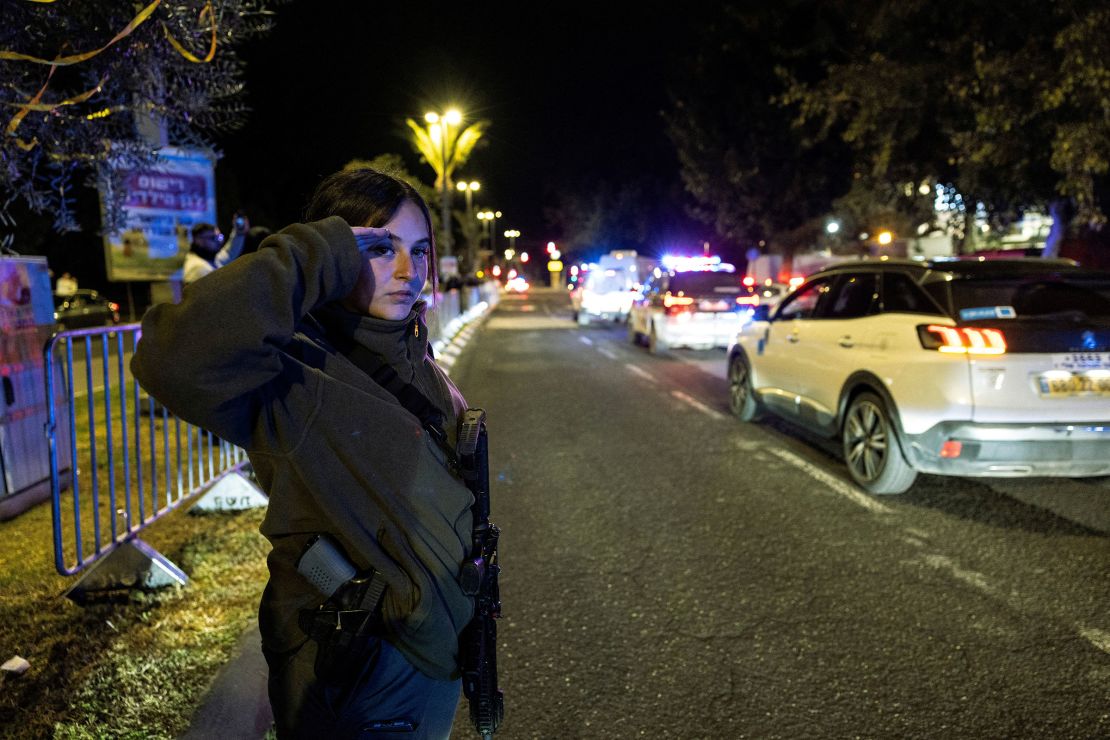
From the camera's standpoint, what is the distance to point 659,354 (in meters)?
16.3

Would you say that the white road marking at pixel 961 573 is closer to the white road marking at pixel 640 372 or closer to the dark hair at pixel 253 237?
the dark hair at pixel 253 237

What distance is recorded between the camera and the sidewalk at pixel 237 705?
300 cm

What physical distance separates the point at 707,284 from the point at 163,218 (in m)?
9.73

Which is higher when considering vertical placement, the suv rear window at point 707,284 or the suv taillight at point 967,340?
the suv rear window at point 707,284

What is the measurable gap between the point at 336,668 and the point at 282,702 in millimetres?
201

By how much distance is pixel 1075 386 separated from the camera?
5.30m

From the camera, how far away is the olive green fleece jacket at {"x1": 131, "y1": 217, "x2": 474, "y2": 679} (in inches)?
51.9

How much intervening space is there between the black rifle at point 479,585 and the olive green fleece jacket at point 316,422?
4 centimetres

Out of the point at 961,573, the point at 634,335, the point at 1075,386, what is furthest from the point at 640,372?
the point at 961,573

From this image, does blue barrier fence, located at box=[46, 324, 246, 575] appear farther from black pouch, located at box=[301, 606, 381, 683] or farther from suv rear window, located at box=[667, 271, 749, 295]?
suv rear window, located at box=[667, 271, 749, 295]

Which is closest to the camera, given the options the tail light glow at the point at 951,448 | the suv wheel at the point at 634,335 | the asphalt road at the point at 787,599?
the asphalt road at the point at 787,599

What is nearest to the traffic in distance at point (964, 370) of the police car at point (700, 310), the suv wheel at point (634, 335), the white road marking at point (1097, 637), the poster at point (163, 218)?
the white road marking at point (1097, 637)

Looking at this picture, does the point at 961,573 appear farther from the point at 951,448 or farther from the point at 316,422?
the point at 316,422

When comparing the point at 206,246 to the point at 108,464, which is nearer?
the point at 108,464
